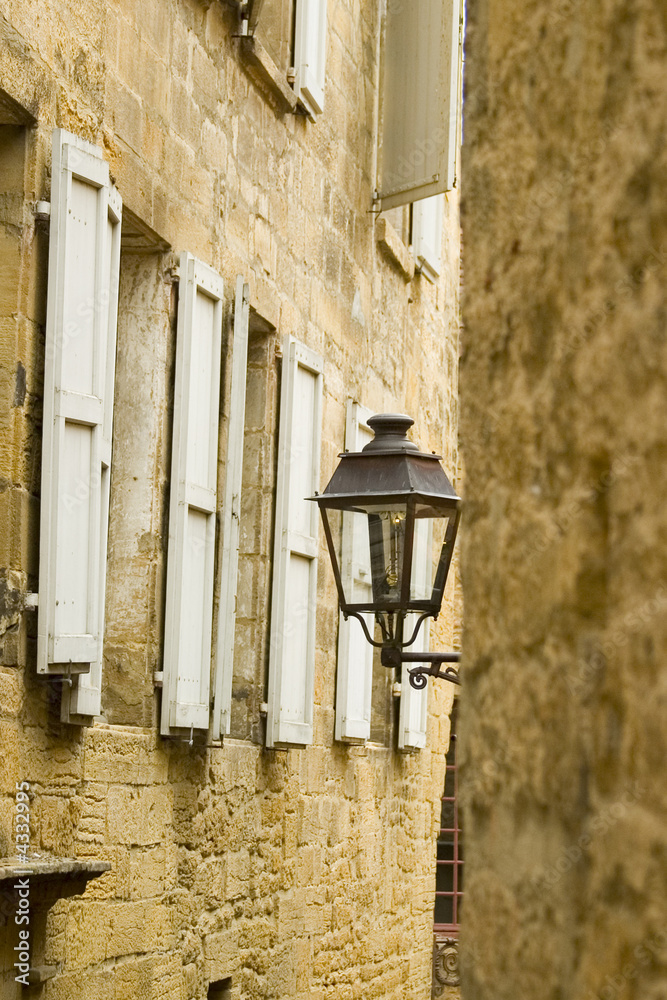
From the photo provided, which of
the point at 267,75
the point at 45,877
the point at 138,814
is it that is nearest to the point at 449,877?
the point at 267,75

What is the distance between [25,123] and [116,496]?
1.52m

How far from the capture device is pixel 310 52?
25.7ft

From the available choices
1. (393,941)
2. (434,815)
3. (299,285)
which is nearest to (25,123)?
(299,285)

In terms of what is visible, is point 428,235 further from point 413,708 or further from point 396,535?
point 396,535

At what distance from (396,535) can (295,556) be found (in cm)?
246

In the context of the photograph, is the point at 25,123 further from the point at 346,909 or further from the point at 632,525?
the point at 346,909

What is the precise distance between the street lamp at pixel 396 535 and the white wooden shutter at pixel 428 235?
16.9ft

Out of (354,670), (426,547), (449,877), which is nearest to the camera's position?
(426,547)

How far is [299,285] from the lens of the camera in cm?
783

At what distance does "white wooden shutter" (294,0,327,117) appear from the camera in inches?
304

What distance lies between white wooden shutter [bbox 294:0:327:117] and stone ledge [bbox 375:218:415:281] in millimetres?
1312

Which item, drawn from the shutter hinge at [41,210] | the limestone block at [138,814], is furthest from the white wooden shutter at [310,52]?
the limestone block at [138,814]

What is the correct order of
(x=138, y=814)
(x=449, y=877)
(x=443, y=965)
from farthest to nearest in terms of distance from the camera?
(x=449, y=877) → (x=443, y=965) → (x=138, y=814)

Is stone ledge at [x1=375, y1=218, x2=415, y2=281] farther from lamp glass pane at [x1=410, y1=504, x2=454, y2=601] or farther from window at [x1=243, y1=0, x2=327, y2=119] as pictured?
lamp glass pane at [x1=410, y1=504, x2=454, y2=601]
